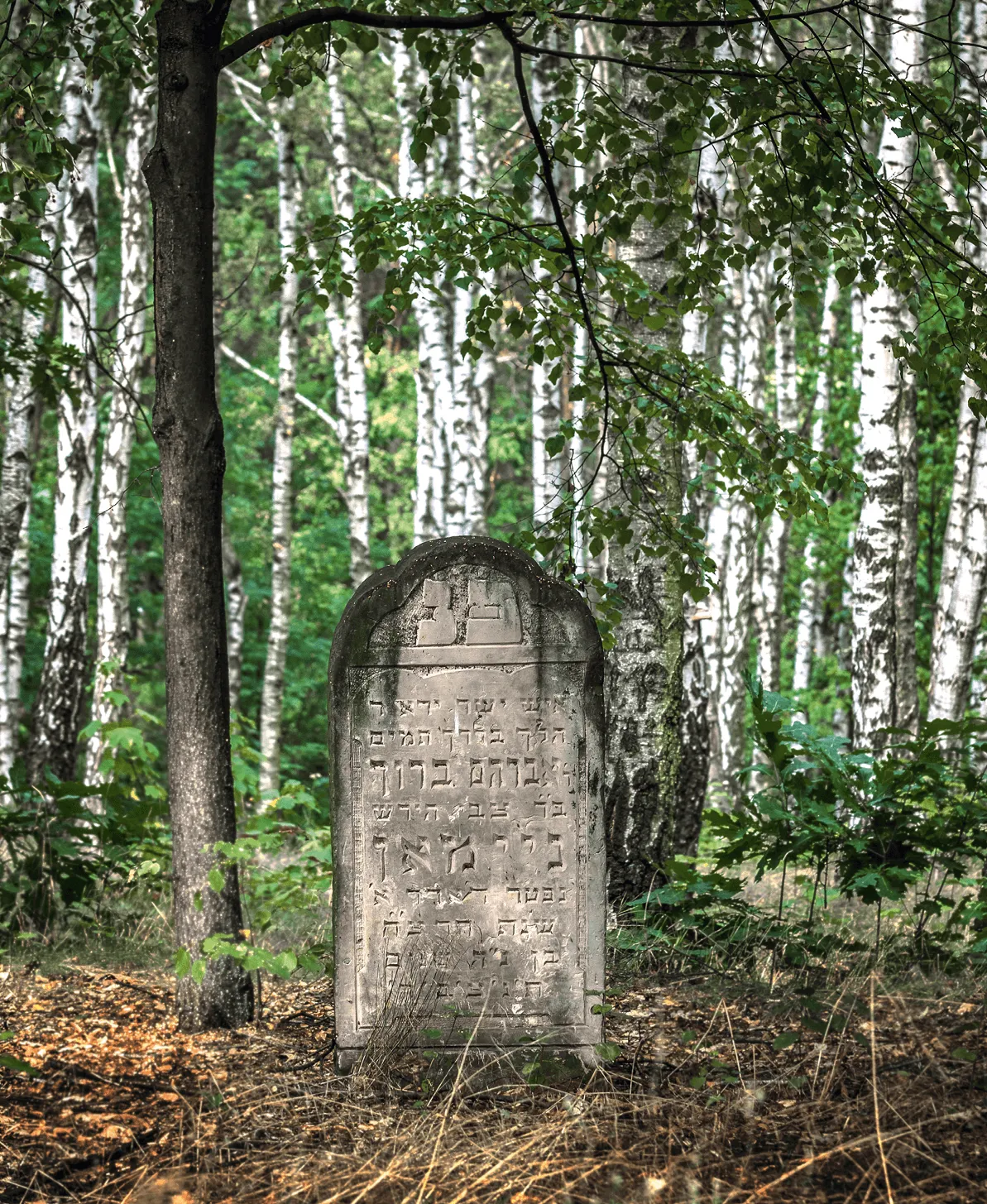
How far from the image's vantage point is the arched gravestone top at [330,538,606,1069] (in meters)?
4.64

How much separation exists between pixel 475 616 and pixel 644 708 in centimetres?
219

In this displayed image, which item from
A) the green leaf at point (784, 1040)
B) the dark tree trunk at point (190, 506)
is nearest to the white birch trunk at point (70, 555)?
the dark tree trunk at point (190, 506)

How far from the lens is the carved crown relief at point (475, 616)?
4695mm

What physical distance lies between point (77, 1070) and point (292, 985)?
1.81 metres

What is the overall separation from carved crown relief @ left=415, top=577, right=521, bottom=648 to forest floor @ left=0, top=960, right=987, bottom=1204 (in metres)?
1.56

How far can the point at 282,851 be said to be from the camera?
1095 cm

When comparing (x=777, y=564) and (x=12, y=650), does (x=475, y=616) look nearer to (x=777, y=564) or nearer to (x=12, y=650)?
(x=12, y=650)

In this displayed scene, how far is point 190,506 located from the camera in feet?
15.9

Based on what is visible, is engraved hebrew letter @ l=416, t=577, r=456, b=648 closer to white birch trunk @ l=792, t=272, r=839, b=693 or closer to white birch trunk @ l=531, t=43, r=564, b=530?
white birch trunk @ l=531, t=43, r=564, b=530

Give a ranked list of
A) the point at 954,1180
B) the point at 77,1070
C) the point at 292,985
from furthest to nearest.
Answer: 1. the point at 292,985
2. the point at 77,1070
3. the point at 954,1180

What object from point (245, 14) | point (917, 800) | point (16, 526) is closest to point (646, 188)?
point (917, 800)

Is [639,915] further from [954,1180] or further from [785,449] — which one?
[954,1180]

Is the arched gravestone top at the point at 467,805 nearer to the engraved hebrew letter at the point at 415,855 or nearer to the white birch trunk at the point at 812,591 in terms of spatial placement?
the engraved hebrew letter at the point at 415,855

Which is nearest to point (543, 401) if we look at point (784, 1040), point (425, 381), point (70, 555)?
point (425, 381)
